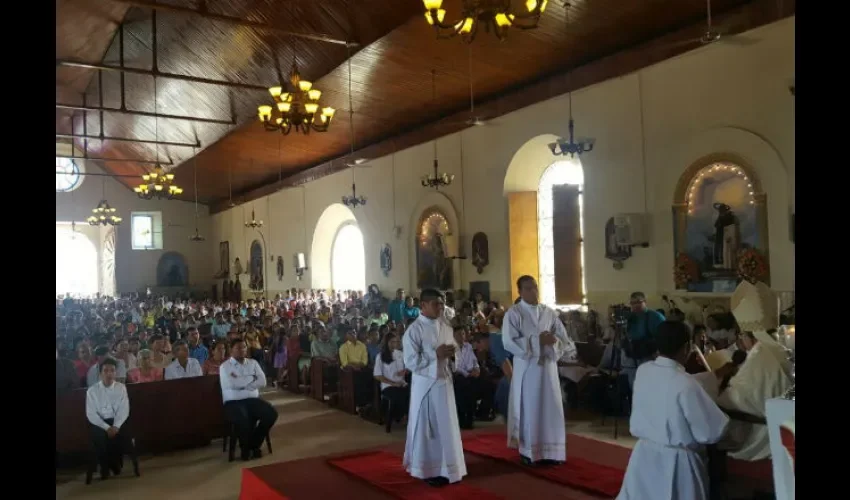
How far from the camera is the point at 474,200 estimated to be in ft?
50.1

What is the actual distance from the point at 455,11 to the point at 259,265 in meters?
20.4

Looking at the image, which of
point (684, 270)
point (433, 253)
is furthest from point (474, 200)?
point (684, 270)

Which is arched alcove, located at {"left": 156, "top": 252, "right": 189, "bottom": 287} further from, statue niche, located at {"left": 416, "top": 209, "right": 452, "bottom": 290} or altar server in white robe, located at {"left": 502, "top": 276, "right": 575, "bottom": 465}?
altar server in white robe, located at {"left": 502, "top": 276, "right": 575, "bottom": 465}

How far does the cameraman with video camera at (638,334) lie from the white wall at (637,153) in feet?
6.78

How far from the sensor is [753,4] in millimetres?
9109

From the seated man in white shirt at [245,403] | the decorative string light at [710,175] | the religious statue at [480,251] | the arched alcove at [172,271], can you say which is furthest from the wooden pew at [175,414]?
the arched alcove at [172,271]

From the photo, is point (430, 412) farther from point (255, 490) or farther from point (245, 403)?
point (245, 403)

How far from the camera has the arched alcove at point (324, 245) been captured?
23.2m

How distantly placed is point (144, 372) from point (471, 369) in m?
4.07

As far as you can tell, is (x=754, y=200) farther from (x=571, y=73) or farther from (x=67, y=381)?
(x=67, y=381)

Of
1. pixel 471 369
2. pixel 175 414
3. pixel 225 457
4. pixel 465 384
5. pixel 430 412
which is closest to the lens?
pixel 430 412

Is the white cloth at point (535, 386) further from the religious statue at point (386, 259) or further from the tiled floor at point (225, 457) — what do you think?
the religious statue at point (386, 259)

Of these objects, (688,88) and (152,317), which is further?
(152,317)
